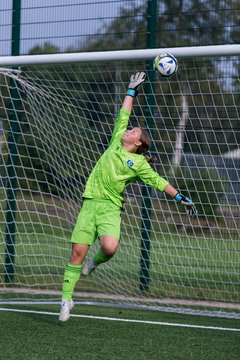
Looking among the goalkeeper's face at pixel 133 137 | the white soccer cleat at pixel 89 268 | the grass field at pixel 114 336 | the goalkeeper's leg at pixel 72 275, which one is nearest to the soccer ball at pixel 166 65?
the goalkeeper's face at pixel 133 137

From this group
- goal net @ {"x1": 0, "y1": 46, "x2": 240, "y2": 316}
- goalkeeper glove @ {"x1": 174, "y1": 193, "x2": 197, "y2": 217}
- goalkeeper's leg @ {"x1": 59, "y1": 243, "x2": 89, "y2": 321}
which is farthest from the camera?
goal net @ {"x1": 0, "y1": 46, "x2": 240, "y2": 316}

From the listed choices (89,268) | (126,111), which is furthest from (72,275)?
(126,111)

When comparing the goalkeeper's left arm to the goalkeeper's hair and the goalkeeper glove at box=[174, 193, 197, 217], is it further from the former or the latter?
the goalkeeper glove at box=[174, 193, 197, 217]

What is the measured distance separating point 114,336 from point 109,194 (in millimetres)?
1216

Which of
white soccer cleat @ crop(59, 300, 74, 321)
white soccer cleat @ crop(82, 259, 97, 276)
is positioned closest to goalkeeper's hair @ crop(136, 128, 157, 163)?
white soccer cleat @ crop(82, 259, 97, 276)


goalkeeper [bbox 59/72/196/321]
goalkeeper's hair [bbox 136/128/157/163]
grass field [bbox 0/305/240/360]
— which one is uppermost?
goalkeeper's hair [bbox 136/128/157/163]

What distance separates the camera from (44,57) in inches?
332

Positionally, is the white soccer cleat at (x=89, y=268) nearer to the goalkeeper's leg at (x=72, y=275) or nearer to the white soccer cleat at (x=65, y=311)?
the goalkeeper's leg at (x=72, y=275)

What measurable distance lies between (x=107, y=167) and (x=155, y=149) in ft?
7.01

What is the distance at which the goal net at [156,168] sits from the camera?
30.5 ft

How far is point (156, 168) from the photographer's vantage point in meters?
9.75

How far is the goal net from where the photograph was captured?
30.5 ft

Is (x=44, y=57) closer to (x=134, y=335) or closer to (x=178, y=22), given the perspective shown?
(x=178, y=22)

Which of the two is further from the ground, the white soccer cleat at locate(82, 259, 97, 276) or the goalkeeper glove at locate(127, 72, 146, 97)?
the goalkeeper glove at locate(127, 72, 146, 97)
